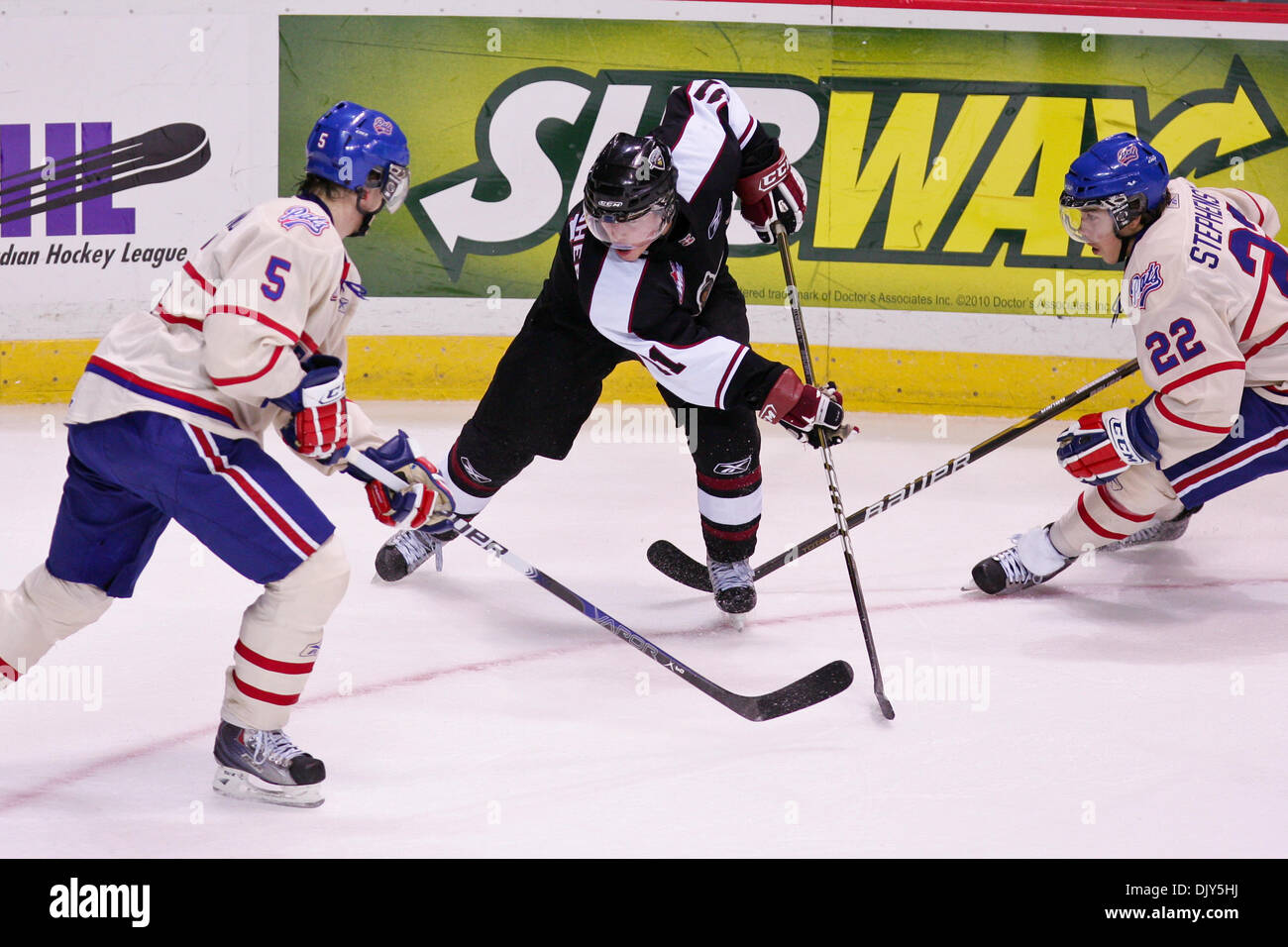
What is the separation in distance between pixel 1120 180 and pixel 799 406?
94 centimetres

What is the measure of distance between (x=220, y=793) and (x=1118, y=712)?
182 cm

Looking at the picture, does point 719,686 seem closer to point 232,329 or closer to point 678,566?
point 678,566

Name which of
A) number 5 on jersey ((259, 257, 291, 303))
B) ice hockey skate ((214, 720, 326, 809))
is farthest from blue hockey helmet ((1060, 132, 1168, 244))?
ice hockey skate ((214, 720, 326, 809))

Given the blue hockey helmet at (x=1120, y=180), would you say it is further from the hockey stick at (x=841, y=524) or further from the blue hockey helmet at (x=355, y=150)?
the blue hockey helmet at (x=355, y=150)

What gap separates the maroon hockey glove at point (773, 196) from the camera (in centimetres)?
355

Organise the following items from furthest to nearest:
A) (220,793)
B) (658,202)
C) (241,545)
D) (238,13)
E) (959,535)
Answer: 1. (238,13)
2. (959,535)
3. (658,202)
4. (220,793)
5. (241,545)

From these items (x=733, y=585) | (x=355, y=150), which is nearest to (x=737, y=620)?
(x=733, y=585)

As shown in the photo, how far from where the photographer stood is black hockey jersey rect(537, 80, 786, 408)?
10.2 feet

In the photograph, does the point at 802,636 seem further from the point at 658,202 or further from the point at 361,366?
the point at 361,366

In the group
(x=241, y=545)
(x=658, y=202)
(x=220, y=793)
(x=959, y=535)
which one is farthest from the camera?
(x=959, y=535)

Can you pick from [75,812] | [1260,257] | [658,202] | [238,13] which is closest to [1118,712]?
[1260,257]

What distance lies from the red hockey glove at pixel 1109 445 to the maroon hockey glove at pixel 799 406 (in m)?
0.70

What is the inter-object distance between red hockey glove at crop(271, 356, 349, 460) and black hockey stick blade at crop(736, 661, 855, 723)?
982 millimetres

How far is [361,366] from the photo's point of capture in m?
5.21
